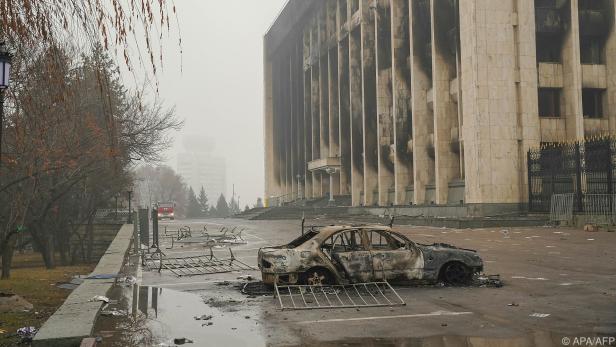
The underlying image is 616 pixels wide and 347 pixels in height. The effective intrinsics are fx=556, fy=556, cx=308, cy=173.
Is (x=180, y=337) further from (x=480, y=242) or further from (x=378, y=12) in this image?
(x=378, y=12)

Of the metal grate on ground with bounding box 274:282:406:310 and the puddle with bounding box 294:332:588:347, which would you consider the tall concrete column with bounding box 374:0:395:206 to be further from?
the puddle with bounding box 294:332:588:347

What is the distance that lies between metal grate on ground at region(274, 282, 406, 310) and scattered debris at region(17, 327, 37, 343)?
3786mm

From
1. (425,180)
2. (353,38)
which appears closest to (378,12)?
(353,38)

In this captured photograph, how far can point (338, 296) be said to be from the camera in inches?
418

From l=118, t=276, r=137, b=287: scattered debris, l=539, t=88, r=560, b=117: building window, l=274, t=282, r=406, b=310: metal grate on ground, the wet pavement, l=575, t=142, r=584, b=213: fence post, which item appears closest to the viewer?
the wet pavement

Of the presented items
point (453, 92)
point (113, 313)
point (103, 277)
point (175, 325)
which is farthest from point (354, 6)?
point (175, 325)

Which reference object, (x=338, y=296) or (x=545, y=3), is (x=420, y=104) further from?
(x=338, y=296)

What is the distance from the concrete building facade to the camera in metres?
34.3

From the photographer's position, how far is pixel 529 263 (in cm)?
1558

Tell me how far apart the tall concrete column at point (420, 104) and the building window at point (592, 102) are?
1108 centimetres

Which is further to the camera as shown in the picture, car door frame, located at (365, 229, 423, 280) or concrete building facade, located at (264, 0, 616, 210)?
concrete building facade, located at (264, 0, 616, 210)

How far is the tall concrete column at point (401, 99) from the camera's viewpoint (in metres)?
47.3

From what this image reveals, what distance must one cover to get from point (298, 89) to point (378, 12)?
32886 millimetres

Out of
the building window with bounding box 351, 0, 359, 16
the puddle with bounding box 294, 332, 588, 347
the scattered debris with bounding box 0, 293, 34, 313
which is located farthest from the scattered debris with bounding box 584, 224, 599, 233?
the building window with bounding box 351, 0, 359, 16
